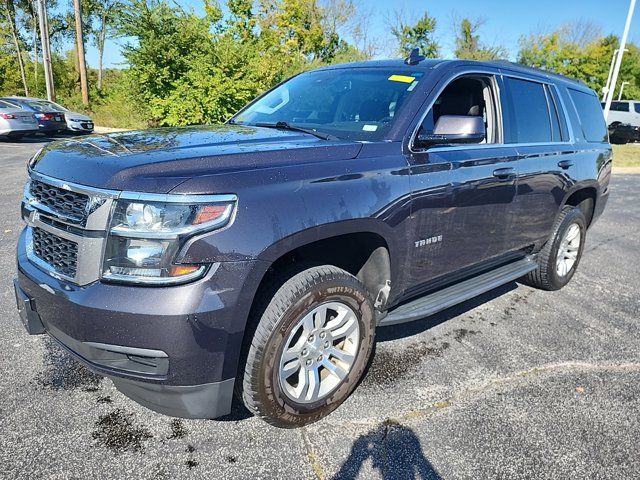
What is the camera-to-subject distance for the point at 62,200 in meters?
2.19

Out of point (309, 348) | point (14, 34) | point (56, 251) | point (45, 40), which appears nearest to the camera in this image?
point (56, 251)

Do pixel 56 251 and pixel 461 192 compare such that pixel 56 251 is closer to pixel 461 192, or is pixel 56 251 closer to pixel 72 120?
pixel 461 192

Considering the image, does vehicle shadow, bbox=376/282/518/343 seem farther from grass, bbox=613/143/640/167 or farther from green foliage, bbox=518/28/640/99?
green foliage, bbox=518/28/640/99

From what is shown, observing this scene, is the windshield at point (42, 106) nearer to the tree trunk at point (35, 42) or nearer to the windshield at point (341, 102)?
the windshield at point (341, 102)

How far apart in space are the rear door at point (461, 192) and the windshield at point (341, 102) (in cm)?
25

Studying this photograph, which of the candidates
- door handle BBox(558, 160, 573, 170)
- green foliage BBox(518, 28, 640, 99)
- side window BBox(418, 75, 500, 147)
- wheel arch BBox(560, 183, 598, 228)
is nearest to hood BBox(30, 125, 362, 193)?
side window BBox(418, 75, 500, 147)

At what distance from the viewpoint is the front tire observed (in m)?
2.25

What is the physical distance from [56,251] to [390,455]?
185 cm

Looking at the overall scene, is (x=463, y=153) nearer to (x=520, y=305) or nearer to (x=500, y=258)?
(x=500, y=258)

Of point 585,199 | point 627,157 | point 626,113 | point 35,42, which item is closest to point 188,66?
point 585,199

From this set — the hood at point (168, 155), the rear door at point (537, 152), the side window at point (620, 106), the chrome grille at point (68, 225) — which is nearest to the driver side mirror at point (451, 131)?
the hood at point (168, 155)

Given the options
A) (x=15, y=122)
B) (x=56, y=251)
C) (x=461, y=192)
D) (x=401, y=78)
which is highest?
(x=401, y=78)

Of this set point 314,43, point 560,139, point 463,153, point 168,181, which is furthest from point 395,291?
point 314,43

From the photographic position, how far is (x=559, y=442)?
2.50m
